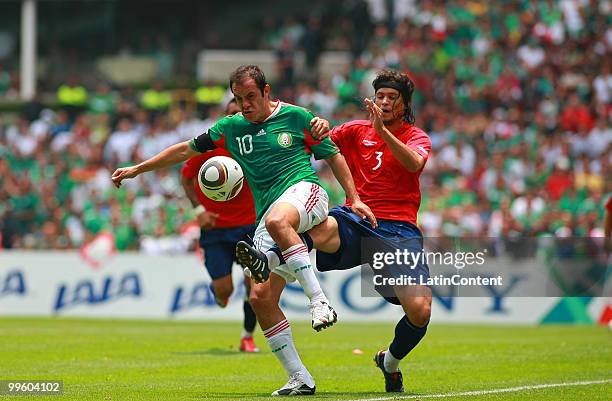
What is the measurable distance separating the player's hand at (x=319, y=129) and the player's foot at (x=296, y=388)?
195 centimetres

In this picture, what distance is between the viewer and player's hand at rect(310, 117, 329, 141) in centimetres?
1040

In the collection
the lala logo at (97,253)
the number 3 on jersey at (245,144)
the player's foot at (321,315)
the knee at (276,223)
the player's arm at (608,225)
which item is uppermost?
the number 3 on jersey at (245,144)

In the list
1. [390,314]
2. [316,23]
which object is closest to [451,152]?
[390,314]

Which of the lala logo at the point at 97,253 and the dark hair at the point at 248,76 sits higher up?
the dark hair at the point at 248,76

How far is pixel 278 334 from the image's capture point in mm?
10172

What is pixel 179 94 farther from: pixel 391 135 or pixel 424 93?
pixel 391 135

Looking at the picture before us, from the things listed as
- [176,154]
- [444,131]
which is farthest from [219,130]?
[444,131]

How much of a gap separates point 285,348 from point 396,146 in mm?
1863

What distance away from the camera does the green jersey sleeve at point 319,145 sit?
1041cm

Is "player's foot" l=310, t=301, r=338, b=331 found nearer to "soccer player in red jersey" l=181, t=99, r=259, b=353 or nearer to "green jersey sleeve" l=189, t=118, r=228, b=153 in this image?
"green jersey sleeve" l=189, t=118, r=228, b=153

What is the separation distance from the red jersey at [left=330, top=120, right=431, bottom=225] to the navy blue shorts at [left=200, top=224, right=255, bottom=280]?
418 centimetres

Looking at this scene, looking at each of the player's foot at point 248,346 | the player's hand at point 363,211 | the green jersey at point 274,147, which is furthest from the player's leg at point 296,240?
the player's foot at point 248,346

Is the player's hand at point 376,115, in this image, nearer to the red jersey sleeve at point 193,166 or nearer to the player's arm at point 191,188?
the red jersey sleeve at point 193,166

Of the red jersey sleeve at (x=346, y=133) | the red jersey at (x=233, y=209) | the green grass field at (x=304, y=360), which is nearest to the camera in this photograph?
the green grass field at (x=304, y=360)
